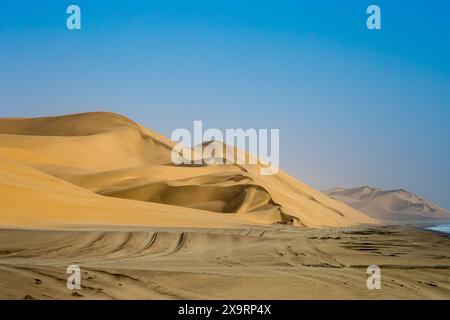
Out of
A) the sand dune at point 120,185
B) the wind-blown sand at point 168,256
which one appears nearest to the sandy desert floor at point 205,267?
the wind-blown sand at point 168,256

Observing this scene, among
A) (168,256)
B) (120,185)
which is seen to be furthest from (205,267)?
(120,185)

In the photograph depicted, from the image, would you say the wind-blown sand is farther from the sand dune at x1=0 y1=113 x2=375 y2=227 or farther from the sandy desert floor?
the sand dune at x1=0 y1=113 x2=375 y2=227

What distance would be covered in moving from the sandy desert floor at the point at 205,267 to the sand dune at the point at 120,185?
6196 mm

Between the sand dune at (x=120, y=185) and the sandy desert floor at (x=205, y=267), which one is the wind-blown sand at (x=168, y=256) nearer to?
the sandy desert floor at (x=205, y=267)

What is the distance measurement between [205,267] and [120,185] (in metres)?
38.0

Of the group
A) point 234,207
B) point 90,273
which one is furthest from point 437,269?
point 234,207

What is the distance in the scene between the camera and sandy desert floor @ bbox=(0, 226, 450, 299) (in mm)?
8359

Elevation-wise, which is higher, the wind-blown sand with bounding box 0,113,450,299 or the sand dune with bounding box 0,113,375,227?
the wind-blown sand with bounding box 0,113,450,299

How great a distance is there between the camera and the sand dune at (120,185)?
2573cm

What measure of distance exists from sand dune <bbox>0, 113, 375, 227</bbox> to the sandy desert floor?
6.20 meters

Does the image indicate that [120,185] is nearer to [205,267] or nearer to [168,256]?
[168,256]

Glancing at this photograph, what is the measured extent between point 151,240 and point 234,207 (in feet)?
91.8

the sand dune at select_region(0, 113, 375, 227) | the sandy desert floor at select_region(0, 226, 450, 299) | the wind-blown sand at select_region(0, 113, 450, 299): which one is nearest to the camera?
the sandy desert floor at select_region(0, 226, 450, 299)

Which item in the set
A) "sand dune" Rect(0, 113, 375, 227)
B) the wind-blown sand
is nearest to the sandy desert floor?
the wind-blown sand
